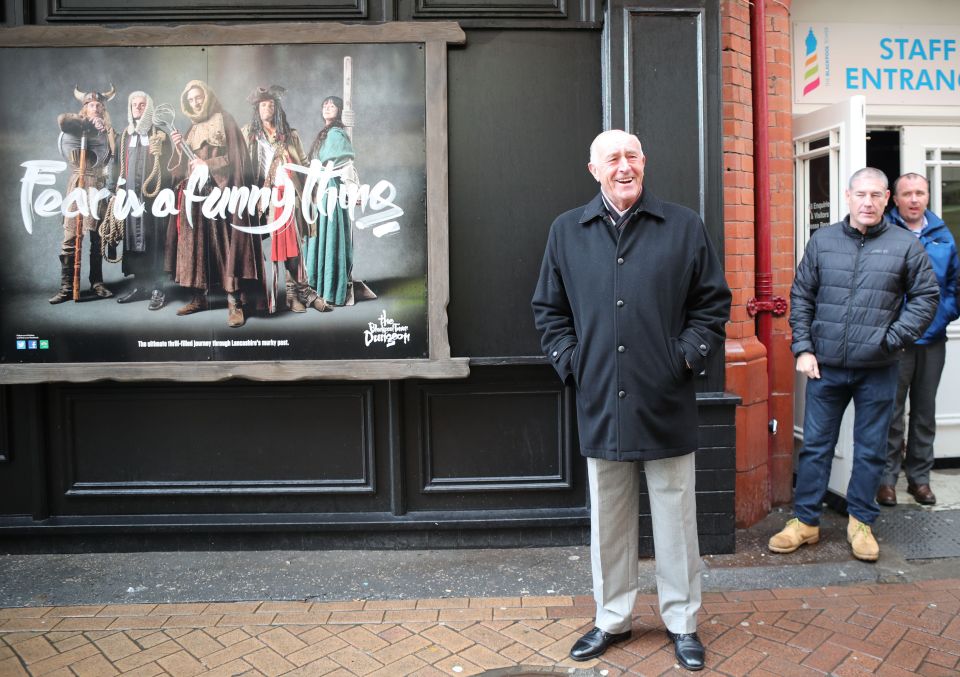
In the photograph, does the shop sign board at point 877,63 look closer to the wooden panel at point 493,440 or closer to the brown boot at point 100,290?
the wooden panel at point 493,440

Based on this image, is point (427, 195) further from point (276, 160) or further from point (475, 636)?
point (475, 636)

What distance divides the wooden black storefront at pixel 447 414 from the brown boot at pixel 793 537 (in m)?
0.28

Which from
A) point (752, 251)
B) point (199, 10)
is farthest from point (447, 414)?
point (199, 10)

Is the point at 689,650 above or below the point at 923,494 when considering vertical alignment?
below

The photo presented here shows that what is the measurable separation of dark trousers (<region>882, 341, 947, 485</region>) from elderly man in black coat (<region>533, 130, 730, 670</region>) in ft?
8.37

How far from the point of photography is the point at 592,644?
358 centimetres

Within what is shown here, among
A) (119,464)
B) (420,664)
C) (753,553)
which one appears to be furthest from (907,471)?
(119,464)

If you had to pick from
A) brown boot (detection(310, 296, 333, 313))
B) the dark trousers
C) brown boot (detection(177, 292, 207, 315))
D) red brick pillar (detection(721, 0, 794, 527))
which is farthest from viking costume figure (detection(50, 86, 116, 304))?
the dark trousers

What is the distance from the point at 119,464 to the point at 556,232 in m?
2.96

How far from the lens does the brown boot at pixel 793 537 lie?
15.4 feet

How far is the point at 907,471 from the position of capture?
562 cm

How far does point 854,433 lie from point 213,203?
3.75m

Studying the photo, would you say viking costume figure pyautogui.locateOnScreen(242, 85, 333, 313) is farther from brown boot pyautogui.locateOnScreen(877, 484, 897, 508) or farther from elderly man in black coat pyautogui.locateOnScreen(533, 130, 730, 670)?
brown boot pyautogui.locateOnScreen(877, 484, 897, 508)

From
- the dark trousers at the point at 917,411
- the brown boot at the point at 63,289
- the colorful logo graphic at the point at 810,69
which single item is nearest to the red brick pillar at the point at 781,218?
the colorful logo graphic at the point at 810,69
